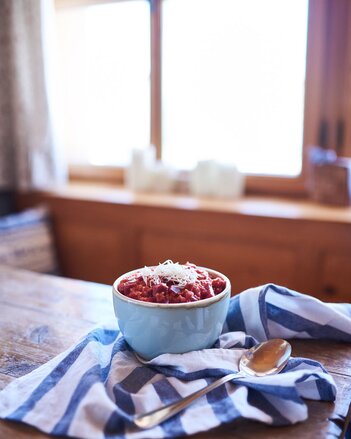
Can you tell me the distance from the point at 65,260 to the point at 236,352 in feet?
5.27

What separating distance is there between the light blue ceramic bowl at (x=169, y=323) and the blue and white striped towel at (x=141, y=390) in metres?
0.02

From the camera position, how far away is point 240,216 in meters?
1.84

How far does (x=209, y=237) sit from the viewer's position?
6.31 feet

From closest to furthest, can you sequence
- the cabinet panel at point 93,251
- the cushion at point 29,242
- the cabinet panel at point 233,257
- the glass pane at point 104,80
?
the cabinet panel at point 233,257, the cushion at point 29,242, the cabinet panel at point 93,251, the glass pane at point 104,80

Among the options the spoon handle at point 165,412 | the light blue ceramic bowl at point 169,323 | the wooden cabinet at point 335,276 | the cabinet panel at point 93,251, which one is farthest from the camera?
the cabinet panel at point 93,251

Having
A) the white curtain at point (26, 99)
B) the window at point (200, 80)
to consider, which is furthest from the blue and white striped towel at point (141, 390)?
the white curtain at point (26, 99)

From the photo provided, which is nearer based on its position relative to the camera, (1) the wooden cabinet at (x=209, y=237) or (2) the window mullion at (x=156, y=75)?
(1) the wooden cabinet at (x=209, y=237)

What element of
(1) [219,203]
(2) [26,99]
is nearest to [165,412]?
(1) [219,203]

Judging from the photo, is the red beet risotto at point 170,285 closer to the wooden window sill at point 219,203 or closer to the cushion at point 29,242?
the wooden window sill at point 219,203

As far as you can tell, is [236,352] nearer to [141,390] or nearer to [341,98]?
[141,390]

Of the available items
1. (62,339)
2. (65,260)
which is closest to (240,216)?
(65,260)

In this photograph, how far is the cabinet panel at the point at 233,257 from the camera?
71.7 inches

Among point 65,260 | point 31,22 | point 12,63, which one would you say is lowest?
point 65,260

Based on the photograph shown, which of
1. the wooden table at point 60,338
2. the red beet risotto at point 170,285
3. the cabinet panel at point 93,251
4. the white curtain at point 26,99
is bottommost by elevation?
the cabinet panel at point 93,251
